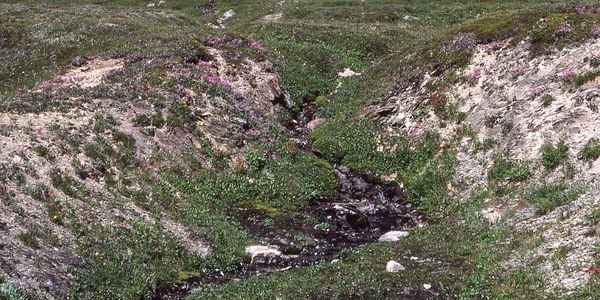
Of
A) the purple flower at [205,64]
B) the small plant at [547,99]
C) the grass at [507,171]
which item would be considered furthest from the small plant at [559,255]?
the purple flower at [205,64]

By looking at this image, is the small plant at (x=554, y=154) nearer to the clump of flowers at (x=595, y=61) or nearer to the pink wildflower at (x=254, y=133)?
the clump of flowers at (x=595, y=61)

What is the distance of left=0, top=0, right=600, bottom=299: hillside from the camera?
17.9 m

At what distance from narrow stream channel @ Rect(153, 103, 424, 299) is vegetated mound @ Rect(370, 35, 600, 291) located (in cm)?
387

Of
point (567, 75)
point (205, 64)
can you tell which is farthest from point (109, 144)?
point (567, 75)

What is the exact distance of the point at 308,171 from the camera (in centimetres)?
3070

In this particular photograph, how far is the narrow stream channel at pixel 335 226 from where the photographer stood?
2070 cm

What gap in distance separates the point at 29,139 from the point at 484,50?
28.2 m

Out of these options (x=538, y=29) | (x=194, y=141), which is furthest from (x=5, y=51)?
(x=538, y=29)

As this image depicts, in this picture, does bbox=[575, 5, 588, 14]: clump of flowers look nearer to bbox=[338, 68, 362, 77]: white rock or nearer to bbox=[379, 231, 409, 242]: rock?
bbox=[338, 68, 362, 77]: white rock

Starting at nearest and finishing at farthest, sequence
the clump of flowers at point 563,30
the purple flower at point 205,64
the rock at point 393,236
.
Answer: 1. the rock at point 393,236
2. the clump of flowers at point 563,30
3. the purple flower at point 205,64

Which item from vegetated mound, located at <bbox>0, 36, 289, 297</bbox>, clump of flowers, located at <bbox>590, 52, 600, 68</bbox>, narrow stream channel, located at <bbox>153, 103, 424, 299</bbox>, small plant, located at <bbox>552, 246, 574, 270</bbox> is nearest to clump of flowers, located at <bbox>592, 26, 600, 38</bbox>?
clump of flowers, located at <bbox>590, 52, 600, 68</bbox>

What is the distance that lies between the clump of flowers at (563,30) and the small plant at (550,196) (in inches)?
553

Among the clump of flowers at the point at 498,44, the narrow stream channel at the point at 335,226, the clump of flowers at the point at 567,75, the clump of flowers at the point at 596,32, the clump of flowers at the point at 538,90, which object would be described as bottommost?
the narrow stream channel at the point at 335,226

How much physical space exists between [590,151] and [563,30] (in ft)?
42.2
